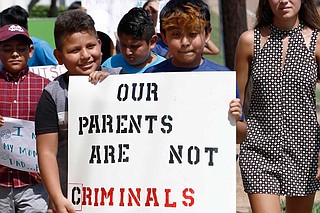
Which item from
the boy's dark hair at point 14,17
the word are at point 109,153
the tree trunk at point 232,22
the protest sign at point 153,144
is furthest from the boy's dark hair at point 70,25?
the tree trunk at point 232,22

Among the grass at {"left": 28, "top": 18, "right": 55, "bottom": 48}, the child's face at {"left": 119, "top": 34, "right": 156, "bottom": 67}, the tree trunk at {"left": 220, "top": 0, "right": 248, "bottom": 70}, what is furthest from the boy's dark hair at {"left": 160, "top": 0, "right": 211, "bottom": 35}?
the grass at {"left": 28, "top": 18, "right": 55, "bottom": 48}

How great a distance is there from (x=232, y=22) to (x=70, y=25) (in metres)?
7.96

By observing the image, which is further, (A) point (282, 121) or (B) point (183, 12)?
(A) point (282, 121)

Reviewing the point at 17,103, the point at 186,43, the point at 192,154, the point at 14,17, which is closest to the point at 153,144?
the point at 192,154

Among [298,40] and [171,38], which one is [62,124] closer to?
[171,38]

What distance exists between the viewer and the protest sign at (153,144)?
16.0 feet

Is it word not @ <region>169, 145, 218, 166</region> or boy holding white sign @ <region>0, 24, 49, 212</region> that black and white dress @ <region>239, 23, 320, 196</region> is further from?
boy holding white sign @ <region>0, 24, 49, 212</region>

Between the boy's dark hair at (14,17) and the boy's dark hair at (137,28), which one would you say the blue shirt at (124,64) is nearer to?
the boy's dark hair at (137,28)


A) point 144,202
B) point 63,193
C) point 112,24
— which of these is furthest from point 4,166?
point 112,24

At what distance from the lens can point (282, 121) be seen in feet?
18.7

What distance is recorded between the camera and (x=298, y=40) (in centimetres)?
577

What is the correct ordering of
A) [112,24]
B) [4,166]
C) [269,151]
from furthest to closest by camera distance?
1. [112,24]
2. [4,166]
3. [269,151]

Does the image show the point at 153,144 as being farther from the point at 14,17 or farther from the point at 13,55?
the point at 14,17

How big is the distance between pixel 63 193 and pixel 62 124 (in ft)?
1.25
